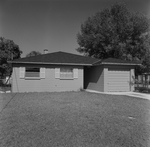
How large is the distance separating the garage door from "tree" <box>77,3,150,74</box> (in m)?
7.35

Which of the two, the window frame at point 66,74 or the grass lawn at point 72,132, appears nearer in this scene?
the grass lawn at point 72,132

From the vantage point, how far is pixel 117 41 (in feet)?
63.8

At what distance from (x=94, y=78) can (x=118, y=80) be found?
2.26 m

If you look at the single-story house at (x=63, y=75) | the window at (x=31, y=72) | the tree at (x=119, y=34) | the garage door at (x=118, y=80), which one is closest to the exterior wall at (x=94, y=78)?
the single-story house at (x=63, y=75)

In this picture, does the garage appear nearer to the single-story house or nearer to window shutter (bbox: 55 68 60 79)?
the single-story house

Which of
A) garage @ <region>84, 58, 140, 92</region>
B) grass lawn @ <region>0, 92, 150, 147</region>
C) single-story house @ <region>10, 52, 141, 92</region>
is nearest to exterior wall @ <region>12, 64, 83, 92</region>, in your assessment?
single-story house @ <region>10, 52, 141, 92</region>

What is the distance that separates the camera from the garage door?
37.8 ft

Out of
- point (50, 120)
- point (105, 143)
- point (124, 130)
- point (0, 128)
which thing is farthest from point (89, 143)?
point (0, 128)

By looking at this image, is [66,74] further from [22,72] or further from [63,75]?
[22,72]

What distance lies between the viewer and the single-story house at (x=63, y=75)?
37.0 feet

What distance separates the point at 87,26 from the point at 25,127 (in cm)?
2154

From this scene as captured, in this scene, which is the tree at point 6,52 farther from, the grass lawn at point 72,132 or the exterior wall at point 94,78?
the grass lawn at point 72,132

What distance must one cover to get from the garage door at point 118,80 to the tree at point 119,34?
735 cm

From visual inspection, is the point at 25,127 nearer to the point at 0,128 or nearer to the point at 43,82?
the point at 0,128
